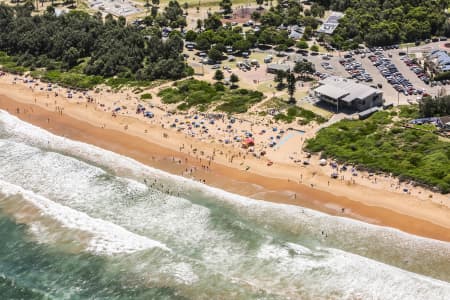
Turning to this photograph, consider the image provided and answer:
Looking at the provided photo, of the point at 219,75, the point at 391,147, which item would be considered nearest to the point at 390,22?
the point at 219,75

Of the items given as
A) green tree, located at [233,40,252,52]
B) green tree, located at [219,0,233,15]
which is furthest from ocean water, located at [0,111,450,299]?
green tree, located at [219,0,233,15]

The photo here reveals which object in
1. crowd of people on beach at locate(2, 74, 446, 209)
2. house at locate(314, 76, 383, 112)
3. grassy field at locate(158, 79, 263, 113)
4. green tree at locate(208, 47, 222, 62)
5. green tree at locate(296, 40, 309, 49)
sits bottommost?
crowd of people on beach at locate(2, 74, 446, 209)

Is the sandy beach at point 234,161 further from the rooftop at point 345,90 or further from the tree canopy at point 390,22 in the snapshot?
the tree canopy at point 390,22

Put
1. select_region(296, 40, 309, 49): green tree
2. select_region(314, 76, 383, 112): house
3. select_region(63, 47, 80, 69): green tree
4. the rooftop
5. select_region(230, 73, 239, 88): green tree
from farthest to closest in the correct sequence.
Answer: select_region(63, 47, 80, 69): green tree < select_region(296, 40, 309, 49): green tree < select_region(230, 73, 239, 88): green tree < the rooftop < select_region(314, 76, 383, 112): house

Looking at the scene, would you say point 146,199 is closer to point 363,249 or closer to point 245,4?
point 363,249

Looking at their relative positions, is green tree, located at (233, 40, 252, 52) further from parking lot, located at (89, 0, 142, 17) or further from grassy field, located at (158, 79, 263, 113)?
parking lot, located at (89, 0, 142, 17)

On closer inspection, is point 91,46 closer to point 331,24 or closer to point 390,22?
point 331,24

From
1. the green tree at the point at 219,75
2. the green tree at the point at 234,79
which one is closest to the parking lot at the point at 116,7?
the green tree at the point at 219,75
